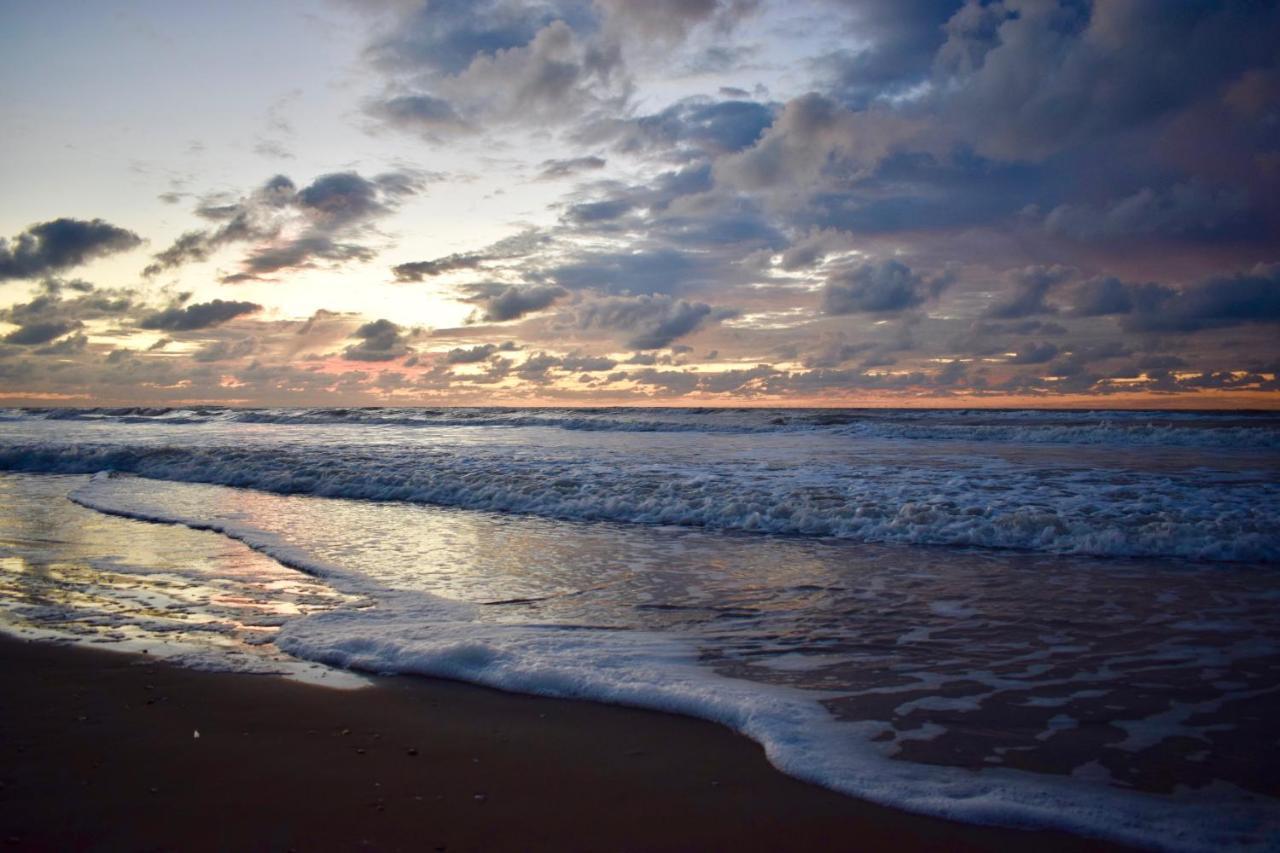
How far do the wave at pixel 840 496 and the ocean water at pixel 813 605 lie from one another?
2.5 inches

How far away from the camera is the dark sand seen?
292 centimetres

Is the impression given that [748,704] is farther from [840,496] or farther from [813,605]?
[840,496]

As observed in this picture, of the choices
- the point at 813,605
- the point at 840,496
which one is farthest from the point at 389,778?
the point at 840,496

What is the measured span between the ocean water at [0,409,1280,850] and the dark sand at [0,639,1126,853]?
268 mm

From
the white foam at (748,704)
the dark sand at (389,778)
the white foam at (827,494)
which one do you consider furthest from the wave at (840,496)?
the dark sand at (389,778)

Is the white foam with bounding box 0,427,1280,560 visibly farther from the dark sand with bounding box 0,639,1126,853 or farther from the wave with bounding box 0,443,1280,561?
the dark sand with bounding box 0,639,1126,853

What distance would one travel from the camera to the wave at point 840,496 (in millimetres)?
9034

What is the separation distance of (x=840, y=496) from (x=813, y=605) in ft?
17.9

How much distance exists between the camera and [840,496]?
454 inches

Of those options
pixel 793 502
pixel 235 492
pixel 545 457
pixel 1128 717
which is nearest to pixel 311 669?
pixel 1128 717

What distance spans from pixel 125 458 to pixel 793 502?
17666 millimetres

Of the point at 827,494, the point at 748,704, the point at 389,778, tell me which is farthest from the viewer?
the point at 827,494

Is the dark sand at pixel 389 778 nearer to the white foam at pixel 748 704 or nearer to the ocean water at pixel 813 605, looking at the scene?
the white foam at pixel 748 704

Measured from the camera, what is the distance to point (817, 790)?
3336 millimetres
